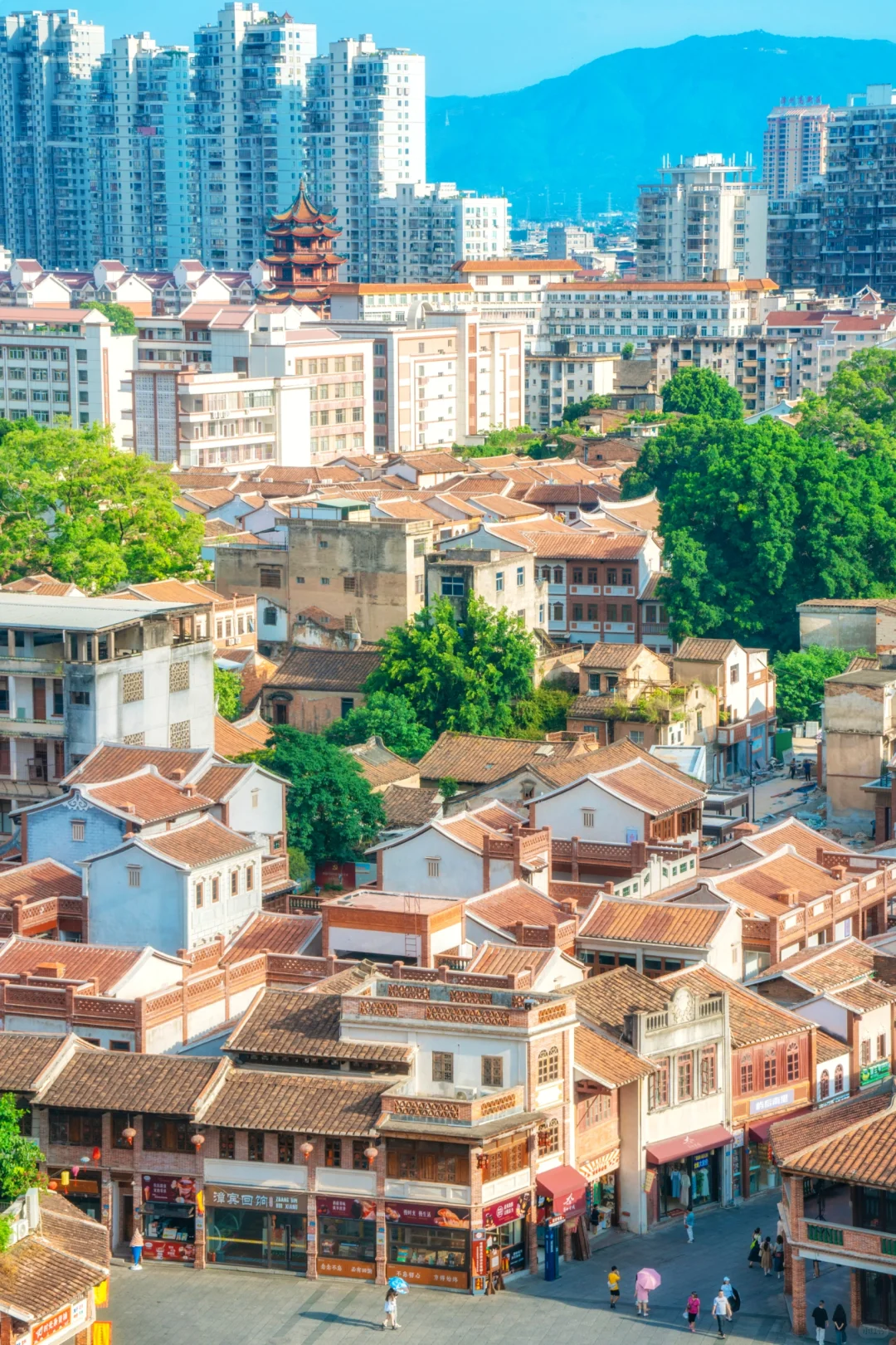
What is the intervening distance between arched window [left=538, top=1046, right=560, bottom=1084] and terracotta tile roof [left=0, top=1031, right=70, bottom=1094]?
7892 mm

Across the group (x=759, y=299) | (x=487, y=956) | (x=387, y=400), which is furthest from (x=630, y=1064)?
(x=759, y=299)

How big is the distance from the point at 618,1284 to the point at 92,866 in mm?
15465

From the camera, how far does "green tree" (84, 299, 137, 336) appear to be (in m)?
160

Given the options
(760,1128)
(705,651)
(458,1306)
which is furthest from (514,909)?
(705,651)

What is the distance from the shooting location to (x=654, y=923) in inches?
1986

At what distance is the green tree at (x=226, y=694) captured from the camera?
73375 millimetres

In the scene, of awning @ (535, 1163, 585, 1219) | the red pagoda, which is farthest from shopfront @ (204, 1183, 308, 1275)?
the red pagoda

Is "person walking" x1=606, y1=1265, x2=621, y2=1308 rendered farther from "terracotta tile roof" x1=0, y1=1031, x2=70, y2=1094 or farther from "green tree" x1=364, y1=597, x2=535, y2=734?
"green tree" x1=364, y1=597, x2=535, y2=734

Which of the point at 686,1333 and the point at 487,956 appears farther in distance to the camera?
the point at 487,956

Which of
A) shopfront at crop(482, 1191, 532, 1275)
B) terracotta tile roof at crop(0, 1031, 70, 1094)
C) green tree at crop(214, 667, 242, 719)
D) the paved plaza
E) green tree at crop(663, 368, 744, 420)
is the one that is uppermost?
A: green tree at crop(663, 368, 744, 420)

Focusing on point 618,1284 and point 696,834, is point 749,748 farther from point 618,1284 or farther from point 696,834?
point 618,1284

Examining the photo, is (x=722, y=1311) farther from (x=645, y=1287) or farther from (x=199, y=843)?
(x=199, y=843)

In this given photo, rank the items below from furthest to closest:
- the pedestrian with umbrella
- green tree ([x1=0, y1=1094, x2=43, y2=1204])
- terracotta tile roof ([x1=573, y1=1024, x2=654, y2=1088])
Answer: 1. terracotta tile roof ([x1=573, y1=1024, x2=654, y2=1088])
2. the pedestrian with umbrella
3. green tree ([x1=0, y1=1094, x2=43, y2=1204])

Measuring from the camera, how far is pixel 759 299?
617 ft
